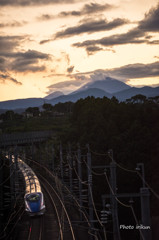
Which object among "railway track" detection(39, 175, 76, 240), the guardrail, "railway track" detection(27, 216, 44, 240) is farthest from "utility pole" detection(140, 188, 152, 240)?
the guardrail

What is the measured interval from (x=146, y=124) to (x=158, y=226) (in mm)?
33794

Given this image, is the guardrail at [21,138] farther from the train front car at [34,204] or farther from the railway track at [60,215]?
the train front car at [34,204]

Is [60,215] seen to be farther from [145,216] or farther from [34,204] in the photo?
[145,216]

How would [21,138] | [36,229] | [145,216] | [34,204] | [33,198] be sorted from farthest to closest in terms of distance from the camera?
[21,138], [33,198], [34,204], [36,229], [145,216]

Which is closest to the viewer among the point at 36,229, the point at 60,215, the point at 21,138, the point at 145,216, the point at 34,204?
the point at 145,216

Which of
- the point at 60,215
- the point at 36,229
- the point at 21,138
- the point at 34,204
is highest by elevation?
the point at 21,138

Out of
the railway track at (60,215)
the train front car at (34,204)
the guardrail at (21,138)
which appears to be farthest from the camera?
the guardrail at (21,138)

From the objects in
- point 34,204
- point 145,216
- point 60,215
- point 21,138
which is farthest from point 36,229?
point 21,138

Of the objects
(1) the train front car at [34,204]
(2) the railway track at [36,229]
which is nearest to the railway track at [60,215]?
(2) the railway track at [36,229]

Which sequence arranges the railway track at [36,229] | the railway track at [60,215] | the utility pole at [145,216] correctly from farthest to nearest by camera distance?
the railway track at [36,229] < the railway track at [60,215] < the utility pole at [145,216]

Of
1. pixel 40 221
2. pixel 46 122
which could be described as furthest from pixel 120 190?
Result: pixel 46 122


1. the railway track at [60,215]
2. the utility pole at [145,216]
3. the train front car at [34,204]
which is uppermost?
the utility pole at [145,216]

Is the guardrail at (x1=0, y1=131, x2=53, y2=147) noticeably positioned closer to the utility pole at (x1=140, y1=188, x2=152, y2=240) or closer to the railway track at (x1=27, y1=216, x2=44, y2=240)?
the railway track at (x1=27, y1=216, x2=44, y2=240)

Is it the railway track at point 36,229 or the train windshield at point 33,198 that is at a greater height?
the train windshield at point 33,198
